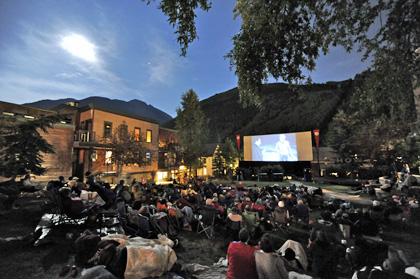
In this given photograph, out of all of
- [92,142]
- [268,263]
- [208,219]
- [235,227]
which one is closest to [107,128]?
[92,142]

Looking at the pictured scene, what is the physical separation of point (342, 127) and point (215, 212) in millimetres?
24035

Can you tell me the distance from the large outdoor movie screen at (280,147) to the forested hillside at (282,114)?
78.4 feet

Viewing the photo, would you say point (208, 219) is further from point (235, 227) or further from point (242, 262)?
point (242, 262)

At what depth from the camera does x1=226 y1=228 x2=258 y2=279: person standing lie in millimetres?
2973

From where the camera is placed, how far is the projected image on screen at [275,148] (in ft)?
81.7

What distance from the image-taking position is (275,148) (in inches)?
1022

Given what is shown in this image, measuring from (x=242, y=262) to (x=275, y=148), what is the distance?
24604 millimetres

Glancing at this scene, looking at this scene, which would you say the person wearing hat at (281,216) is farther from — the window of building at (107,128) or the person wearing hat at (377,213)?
the window of building at (107,128)

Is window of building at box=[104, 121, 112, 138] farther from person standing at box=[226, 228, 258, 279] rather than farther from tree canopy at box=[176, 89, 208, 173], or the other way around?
person standing at box=[226, 228, 258, 279]

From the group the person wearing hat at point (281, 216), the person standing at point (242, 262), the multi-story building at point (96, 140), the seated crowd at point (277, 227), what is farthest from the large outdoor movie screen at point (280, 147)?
the person standing at point (242, 262)

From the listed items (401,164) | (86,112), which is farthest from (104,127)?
(401,164)

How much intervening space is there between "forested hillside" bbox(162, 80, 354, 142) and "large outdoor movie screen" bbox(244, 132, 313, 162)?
23902mm

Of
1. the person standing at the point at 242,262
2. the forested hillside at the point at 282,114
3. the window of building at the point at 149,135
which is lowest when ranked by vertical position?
the person standing at the point at 242,262

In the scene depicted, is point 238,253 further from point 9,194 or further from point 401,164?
point 401,164
